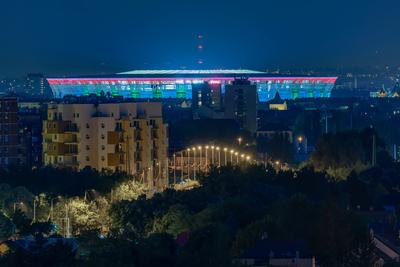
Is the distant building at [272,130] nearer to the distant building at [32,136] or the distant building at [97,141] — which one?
the distant building at [32,136]

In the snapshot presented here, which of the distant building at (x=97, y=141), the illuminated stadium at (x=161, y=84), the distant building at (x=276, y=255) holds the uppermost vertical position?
the illuminated stadium at (x=161, y=84)

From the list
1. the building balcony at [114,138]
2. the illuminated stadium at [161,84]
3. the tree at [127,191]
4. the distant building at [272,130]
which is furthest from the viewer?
the illuminated stadium at [161,84]

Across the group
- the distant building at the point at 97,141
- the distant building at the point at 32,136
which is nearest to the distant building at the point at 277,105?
the distant building at the point at 32,136

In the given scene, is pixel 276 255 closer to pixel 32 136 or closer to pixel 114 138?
pixel 114 138

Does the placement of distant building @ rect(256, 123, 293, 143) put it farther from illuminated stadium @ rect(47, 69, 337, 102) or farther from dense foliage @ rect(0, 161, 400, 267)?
illuminated stadium @ rect(47, 69, 337, 102)

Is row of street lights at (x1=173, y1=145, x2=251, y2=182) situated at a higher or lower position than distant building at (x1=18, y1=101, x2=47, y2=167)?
lower

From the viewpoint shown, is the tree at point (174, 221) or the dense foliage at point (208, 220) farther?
the tree at point (174, 221)

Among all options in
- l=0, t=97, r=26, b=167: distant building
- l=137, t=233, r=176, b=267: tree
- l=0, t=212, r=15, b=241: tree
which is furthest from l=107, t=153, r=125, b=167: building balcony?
l=137, t=233, r=176, b=267: tree
